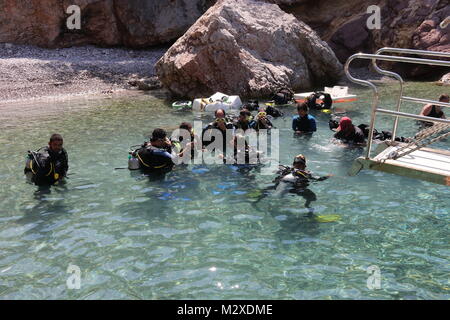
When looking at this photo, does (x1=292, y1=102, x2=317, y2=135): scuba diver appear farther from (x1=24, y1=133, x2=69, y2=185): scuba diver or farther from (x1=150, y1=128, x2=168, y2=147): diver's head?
(x1=24, y1=133, x2=69, y2=185): scuba diver

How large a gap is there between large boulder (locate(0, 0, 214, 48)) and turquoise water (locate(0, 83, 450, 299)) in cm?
1675

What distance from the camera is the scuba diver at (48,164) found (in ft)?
26.3

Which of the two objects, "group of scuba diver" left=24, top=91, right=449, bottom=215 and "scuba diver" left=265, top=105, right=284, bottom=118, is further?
"scuba diver" left=265, top=105, right=284, bottom=118

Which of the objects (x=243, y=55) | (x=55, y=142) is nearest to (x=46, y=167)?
(x=55, y=142)

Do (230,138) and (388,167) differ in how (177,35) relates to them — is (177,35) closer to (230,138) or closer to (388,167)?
(230,138)

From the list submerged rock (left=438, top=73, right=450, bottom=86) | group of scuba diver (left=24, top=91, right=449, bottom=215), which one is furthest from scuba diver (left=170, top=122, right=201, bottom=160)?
submerged rock (left=438, top=73, right=450, bottom=86)

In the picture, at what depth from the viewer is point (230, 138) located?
Result: 10.0 metres

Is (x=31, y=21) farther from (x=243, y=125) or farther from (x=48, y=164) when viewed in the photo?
(x=48, y=164)

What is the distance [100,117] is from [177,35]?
527 inches

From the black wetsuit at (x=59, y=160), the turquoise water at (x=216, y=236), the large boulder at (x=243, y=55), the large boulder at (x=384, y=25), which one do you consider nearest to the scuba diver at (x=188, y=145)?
the turquoise water at (x=216, y=236)

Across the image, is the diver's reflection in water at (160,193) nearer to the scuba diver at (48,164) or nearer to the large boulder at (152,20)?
the scuba diver at (48,164)

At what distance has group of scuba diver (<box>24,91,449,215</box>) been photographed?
7684 millimetres

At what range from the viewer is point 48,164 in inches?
318
